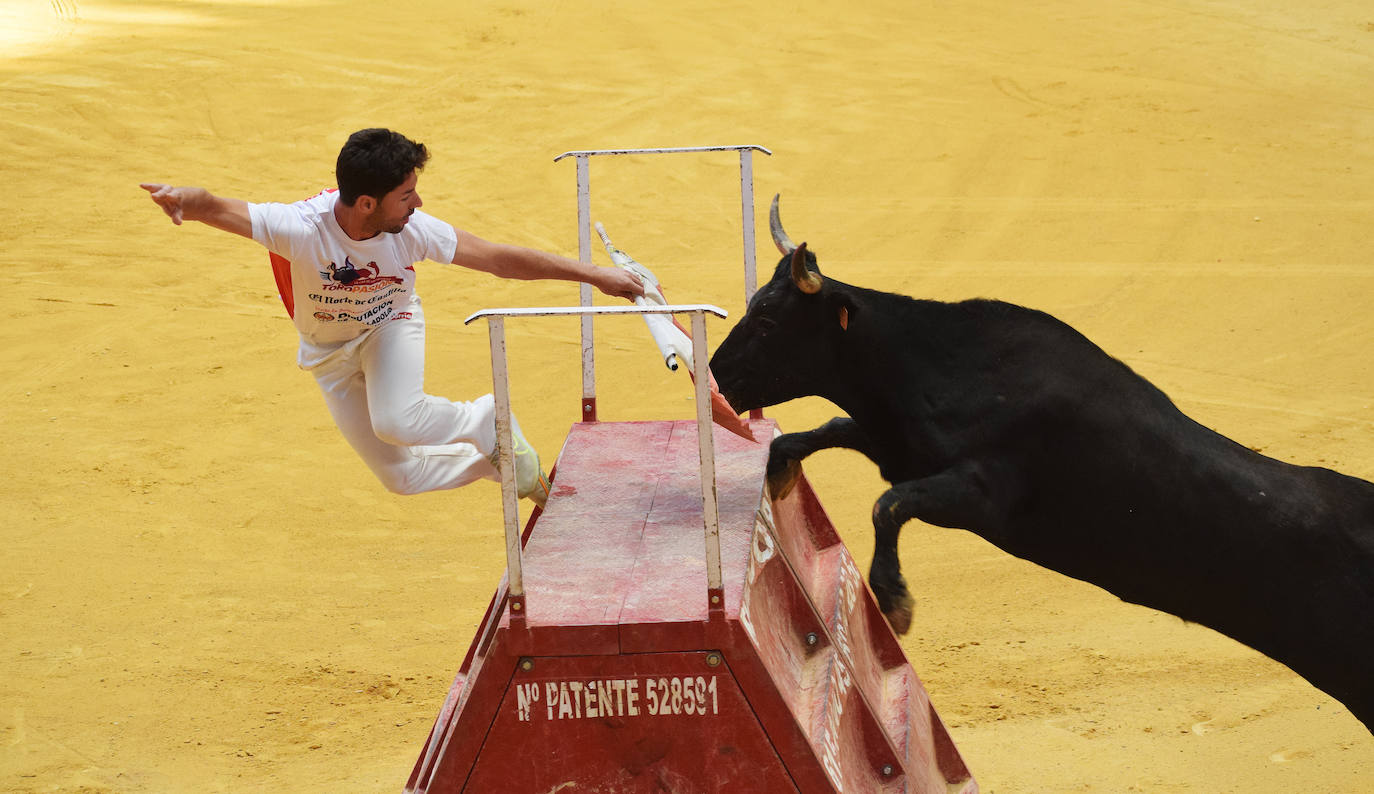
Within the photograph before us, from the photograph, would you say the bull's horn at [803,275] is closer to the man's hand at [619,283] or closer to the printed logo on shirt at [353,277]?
the man's hand at [619,283]

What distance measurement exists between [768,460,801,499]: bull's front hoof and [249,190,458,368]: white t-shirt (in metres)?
1.58

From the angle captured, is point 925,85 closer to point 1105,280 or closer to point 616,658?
point 1105,280

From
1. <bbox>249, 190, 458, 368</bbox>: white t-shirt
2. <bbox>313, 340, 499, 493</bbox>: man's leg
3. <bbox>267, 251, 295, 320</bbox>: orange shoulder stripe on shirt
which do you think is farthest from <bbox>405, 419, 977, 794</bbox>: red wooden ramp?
<bbox>267, 251, 295, 320</bbox>: orange shoulder stripe on shirt

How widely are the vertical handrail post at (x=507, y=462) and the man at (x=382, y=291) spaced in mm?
702

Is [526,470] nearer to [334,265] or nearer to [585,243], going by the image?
[334,265]

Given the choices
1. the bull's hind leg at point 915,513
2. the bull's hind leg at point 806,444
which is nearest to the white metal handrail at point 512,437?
the bull's hind leg at point 915,513

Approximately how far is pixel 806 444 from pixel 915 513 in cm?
78

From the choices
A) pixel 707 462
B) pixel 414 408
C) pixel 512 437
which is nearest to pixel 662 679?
pixel 707 462

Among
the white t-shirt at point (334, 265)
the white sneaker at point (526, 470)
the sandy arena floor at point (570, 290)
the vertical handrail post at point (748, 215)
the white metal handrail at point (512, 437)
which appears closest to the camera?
the white metal handrail at point (512, 437)

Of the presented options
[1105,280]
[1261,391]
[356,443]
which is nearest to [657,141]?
[1105,280]

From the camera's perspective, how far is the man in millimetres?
4969

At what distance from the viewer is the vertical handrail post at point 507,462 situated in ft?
13.2

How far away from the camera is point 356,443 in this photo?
5547 millimetres

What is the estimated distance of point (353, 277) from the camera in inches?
204
